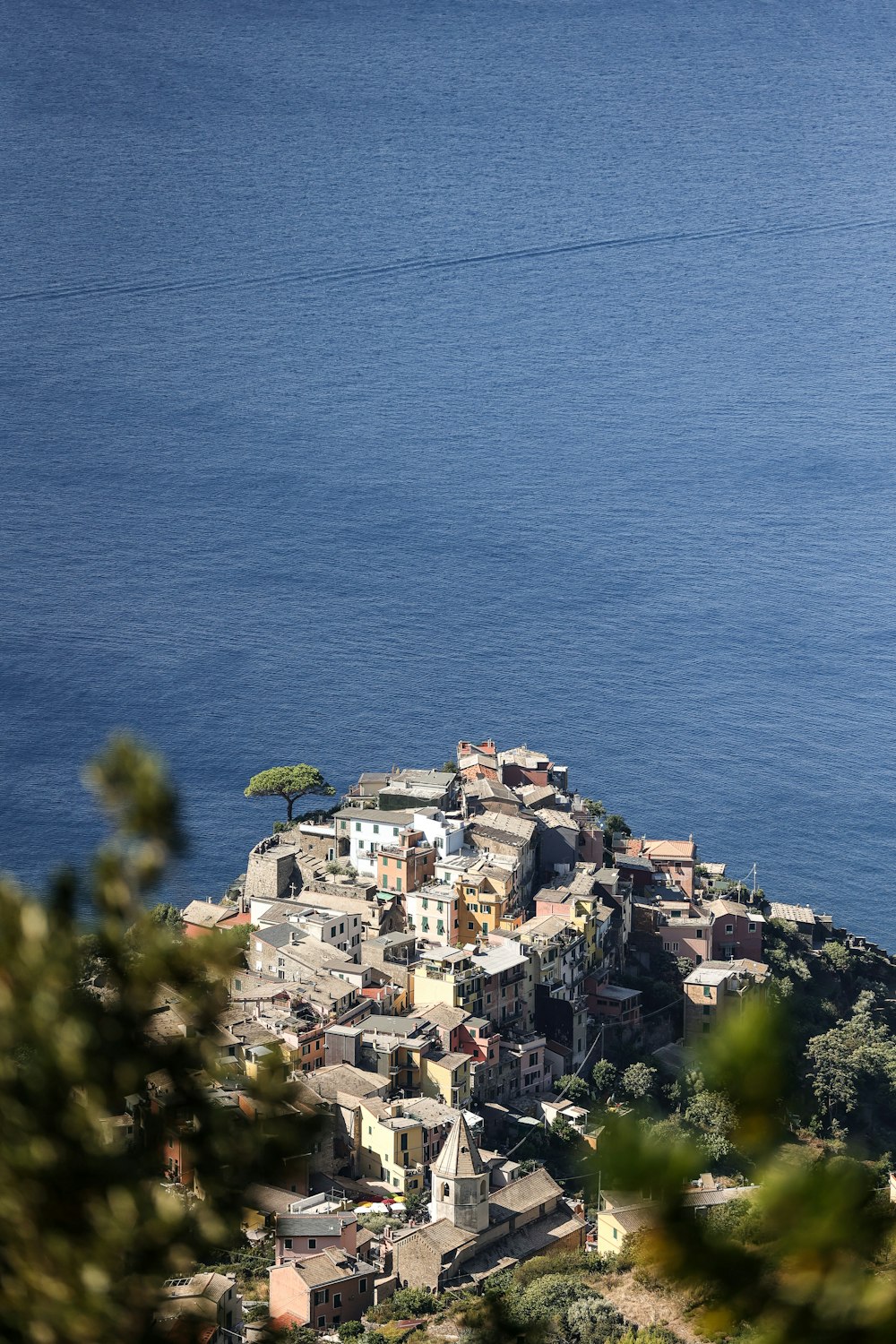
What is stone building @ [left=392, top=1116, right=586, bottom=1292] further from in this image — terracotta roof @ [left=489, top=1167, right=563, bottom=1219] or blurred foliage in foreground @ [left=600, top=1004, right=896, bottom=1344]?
blurred foliage in foreground @ [left=600, top=1004, right=896, bottom=1344]

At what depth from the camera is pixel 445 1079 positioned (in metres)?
20.9

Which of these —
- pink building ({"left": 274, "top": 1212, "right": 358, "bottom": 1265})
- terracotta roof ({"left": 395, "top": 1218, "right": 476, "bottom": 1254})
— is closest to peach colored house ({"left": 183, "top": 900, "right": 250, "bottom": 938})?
terracotta roof ({"left": 395, "top": 1218, "right": 476, "bottom": 1254})

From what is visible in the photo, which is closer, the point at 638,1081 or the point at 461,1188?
the point at 461,1188

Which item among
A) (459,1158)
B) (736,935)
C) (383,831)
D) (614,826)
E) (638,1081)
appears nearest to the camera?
(459,1158)

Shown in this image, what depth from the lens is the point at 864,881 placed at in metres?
40.0

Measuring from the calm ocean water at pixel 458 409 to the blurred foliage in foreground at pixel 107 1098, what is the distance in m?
0.23

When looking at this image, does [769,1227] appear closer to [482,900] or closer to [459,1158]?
[459,1158]

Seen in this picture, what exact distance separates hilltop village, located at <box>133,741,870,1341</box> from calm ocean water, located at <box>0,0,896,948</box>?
2511 millimetres

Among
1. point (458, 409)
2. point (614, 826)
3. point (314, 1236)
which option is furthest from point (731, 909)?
point (458, 409)

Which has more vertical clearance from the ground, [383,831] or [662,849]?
[383,831]

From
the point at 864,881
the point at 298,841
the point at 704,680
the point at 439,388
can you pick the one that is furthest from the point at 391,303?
the point at 298,841

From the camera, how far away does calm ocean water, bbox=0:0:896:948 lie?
4541cm

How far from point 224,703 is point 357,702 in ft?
10.0

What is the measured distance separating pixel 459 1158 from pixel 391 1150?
925mm
